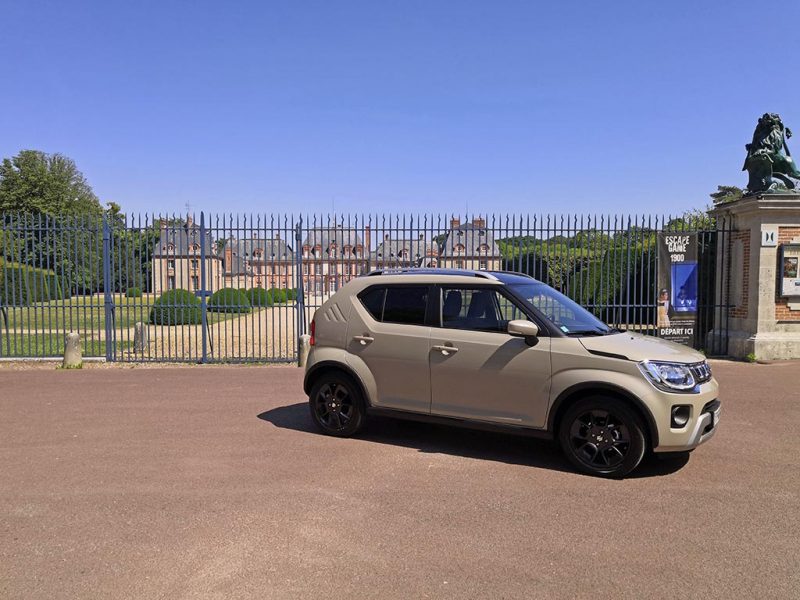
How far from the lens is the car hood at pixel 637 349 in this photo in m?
5.16

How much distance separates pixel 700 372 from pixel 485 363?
184 centimetres

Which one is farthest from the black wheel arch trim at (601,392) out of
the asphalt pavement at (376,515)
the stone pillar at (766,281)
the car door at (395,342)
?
the stone pillar at (766,281)

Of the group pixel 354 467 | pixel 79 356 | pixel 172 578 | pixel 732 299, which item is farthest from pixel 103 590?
pixel 732 299

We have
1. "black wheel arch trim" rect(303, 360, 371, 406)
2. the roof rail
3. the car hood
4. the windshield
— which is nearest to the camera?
the car hood

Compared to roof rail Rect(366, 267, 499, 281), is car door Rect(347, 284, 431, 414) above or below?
below

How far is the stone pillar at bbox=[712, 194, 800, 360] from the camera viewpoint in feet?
39.3

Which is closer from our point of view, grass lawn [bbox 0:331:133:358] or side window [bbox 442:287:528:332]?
side window [bbox 442:287:528:332]

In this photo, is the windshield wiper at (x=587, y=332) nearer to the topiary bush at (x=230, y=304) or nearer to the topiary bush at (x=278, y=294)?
the topiary bush at (x=278, y=294)

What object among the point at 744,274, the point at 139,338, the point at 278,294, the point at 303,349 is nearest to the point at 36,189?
the point at 278,294

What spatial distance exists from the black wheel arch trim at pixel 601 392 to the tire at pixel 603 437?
0.06 meters

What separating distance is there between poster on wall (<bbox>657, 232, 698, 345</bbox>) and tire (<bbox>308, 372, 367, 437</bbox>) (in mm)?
8796

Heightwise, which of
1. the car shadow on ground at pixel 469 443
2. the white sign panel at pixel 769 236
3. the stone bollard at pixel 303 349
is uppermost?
the white sign panel at pixel 769 236

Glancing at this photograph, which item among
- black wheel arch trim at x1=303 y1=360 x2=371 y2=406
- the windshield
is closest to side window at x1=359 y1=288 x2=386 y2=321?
black wheel arch trim at x1=303 y1=360 x2=371 y2=406

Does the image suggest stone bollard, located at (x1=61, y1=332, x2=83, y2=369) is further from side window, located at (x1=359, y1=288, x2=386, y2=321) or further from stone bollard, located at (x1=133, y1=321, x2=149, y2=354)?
side window, located at (x1=359, y1=288, x2=386, y2=321)
